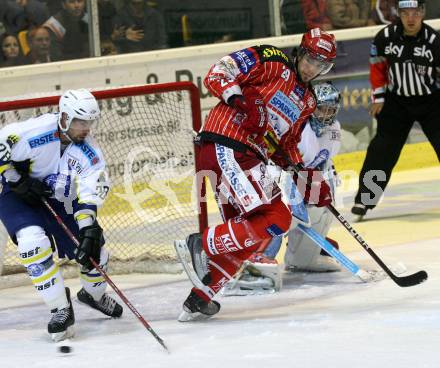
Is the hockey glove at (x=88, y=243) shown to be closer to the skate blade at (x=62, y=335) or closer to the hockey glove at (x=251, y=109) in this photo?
the skate blade at (x=62, y=335)

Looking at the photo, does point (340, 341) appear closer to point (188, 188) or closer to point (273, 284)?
point (273, 284)

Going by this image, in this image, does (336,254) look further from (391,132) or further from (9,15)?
(9,15)

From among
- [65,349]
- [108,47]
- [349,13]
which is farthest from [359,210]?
[65,349]

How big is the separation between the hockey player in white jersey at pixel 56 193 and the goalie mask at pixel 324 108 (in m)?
1.32

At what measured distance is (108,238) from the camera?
5.95 m

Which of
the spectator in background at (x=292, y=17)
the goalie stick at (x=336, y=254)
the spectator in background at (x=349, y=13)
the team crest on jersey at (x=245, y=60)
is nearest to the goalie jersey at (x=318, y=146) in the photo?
the goalie stick at (x=336, y=254)

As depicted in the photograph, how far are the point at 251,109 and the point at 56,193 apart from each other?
2.83ft

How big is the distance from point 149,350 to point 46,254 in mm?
596

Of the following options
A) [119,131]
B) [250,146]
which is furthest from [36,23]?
[250,146]

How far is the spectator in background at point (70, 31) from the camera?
25.3 feet

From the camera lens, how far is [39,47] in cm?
765

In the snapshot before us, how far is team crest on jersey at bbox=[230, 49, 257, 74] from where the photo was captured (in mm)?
4637

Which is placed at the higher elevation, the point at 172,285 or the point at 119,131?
the point at 119,131

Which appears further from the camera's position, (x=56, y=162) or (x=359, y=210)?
(x=359, y=210)
